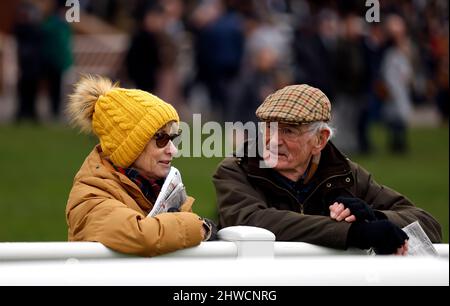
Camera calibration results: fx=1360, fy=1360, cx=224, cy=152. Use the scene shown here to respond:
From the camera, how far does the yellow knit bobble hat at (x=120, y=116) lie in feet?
15.9

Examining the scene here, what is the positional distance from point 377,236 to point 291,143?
Result: 98 centimetres

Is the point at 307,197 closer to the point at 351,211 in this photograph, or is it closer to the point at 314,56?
the point at 351,211

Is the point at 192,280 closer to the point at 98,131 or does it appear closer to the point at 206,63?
the point at 98,131

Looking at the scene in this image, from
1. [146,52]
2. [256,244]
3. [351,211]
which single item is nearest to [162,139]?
[351,211]

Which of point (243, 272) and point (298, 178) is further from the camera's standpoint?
point (298, 178)

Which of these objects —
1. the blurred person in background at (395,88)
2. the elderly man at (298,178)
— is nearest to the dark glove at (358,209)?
the elderly man at (298,178)

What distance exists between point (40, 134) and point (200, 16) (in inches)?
149

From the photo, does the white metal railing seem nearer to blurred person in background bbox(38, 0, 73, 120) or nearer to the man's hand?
the man's hand

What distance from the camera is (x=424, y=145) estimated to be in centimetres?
2333

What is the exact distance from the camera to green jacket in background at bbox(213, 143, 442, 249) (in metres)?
5.06

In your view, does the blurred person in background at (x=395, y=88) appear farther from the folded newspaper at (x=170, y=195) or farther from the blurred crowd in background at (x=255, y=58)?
the folded newspaper at (x=170, y=195)

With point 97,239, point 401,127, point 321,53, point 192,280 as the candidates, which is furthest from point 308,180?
point 401,127

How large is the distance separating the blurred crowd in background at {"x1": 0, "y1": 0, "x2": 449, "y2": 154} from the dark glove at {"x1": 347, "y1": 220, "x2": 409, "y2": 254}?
15.3m

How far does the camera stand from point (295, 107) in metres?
5.12
